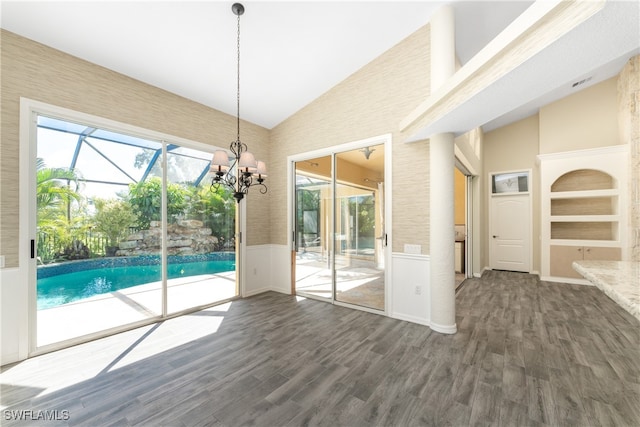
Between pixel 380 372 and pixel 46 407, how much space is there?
2578 millimetres

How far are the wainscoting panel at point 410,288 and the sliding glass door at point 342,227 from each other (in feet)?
1.02

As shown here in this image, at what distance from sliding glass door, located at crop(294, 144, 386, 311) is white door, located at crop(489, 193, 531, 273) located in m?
4.34

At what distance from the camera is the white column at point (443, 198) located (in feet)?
9.59

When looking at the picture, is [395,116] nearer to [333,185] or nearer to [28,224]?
[333,185]

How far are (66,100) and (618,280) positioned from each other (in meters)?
4.85

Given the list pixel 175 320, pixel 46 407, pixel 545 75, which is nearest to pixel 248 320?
pixel 175 320

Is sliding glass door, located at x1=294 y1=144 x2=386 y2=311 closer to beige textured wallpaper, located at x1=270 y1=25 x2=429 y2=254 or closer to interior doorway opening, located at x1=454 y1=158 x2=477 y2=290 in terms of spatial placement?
beige textured wallpaper, located at x1=270 y1=25 x2=429 y2=254

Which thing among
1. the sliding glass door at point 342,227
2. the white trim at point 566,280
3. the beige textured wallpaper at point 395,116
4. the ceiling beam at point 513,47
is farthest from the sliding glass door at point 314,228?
the white trim at point 566,280

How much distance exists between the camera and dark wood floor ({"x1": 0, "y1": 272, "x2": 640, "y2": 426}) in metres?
1.71

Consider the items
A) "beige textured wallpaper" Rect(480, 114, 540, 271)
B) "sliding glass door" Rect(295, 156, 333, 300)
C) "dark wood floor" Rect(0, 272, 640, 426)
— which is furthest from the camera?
"beige textured wallpaper" Rect(480, 114, 540, 271)

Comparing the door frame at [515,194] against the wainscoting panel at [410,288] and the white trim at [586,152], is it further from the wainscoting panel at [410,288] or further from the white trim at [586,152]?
the wainscoting panel at [410,288]

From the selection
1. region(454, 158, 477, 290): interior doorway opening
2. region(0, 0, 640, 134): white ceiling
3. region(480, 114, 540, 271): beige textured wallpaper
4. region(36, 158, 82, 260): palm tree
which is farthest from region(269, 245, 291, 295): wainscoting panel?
region(480, 114, 540, 271): beige textured wallpaper

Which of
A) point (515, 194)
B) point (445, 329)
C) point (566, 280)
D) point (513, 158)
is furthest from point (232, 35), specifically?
point (566, 280)

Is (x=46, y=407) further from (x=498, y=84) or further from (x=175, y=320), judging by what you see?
(x=498, y=84)
